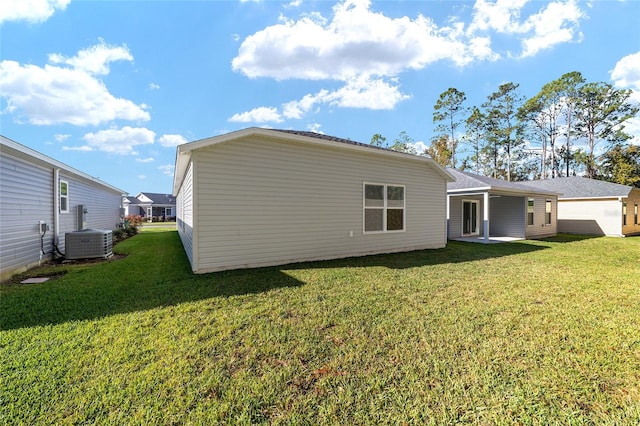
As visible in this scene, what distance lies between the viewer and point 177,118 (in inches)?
555

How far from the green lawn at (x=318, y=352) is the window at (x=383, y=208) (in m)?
3.45

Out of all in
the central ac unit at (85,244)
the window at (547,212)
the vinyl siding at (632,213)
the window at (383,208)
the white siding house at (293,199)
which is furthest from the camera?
the vinyl siding at (632,213)

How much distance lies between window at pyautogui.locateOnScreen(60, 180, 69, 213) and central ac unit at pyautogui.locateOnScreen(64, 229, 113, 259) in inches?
67.6

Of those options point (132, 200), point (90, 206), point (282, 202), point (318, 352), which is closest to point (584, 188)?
point (282, 202)

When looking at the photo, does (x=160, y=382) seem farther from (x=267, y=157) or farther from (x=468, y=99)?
(x=468, y=99)

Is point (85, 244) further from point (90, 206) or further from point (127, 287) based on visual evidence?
point (90, 206)

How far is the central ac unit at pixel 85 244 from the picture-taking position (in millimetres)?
7578

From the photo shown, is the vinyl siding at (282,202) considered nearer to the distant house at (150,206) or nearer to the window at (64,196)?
the window at (64,196)

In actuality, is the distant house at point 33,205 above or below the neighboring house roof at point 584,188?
below

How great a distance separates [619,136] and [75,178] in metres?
41.8

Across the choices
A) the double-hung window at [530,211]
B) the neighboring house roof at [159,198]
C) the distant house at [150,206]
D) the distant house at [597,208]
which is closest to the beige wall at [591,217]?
the distant house at [597,208]

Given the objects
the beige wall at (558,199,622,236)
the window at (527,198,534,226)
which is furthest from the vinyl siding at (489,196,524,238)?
the beige wall at (558,199,622,236)

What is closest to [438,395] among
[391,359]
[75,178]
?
[391,359]

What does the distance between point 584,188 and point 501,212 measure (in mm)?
7352
